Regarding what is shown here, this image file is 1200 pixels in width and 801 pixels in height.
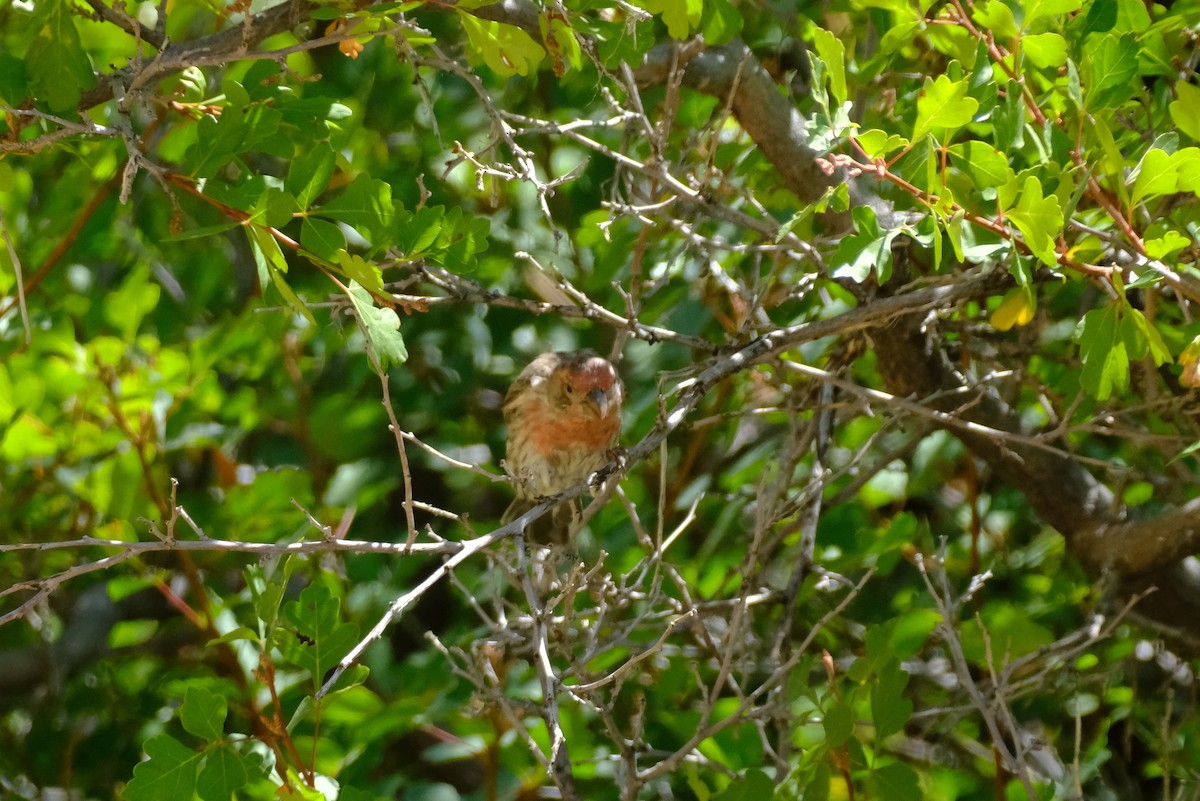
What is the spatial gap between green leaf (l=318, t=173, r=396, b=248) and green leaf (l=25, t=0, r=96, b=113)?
544 mm

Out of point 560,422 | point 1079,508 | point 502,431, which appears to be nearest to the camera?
point 1079,508

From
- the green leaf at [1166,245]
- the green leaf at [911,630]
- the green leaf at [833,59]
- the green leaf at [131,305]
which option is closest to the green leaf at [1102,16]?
the green leaf at [1166,245]

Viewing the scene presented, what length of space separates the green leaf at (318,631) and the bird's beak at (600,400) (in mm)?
1959

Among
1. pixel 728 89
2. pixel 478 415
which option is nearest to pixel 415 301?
pixel 728 89

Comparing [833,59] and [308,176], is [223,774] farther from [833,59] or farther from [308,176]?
[833,59]

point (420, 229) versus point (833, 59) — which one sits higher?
point (833, 59)

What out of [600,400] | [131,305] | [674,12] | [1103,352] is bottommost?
[600,400]

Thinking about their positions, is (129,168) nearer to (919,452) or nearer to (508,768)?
(508,768)

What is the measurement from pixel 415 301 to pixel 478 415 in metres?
2.59

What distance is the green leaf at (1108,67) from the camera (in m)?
2.49

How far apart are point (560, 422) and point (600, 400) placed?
32cm

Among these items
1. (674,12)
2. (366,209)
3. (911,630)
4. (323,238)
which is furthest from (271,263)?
(911,630)

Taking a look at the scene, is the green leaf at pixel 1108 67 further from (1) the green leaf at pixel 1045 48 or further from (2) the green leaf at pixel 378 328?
(2) the green leaf at pixel 378 328

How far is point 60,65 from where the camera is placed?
8.24 ft
